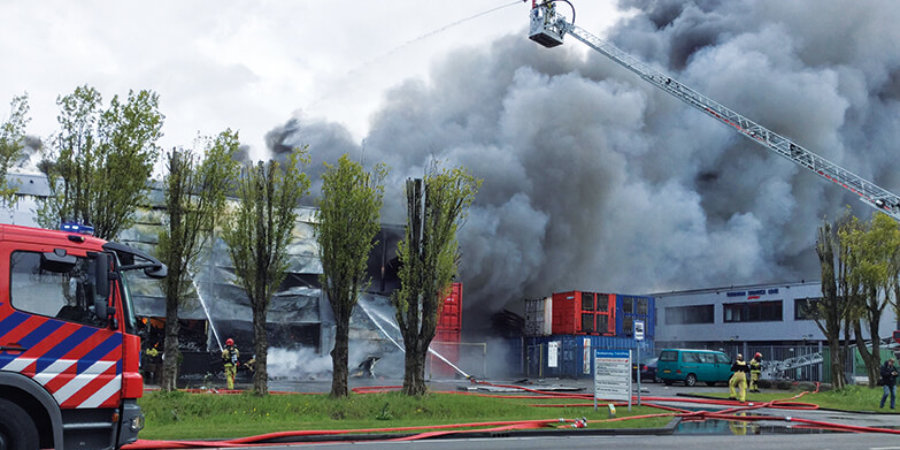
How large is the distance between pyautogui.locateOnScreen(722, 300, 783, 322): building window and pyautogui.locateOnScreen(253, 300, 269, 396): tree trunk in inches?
1687

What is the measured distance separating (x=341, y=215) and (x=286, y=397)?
4118 mm

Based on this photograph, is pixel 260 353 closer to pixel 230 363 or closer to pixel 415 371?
pixel 415 371

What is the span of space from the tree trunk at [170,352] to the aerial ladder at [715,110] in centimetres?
3648

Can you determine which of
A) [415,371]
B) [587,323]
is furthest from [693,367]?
[415,371]

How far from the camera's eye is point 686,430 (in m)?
14.4

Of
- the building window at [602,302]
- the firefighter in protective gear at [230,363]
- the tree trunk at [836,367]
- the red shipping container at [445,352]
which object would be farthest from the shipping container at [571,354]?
the firefighter in protective gear at [230,363]

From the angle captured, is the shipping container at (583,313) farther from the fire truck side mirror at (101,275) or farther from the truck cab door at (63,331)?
the fire truck side mirror at (101,275)

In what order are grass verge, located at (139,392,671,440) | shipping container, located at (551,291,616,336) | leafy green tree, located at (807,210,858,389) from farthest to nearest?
shipping container, located at (551,291,616,336), leafy green tree, located at (807,210,858,389), grass verge, located at (139,392,671,440)

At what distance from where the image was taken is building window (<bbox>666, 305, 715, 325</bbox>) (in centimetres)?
5659

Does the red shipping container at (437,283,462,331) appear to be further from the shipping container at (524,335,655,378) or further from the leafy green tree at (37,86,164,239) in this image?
the leafy green tree at (37,86,164,239)

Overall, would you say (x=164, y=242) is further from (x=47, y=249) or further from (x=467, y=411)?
(x=47, y=249)

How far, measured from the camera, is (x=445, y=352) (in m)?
35.8

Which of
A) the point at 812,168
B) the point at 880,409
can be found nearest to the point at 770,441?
the point at 880,409

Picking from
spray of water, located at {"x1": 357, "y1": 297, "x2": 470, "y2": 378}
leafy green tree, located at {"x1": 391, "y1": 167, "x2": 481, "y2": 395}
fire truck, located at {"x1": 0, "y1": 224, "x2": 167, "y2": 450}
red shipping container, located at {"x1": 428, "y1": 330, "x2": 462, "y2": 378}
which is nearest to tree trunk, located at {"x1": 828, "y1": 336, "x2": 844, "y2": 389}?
spray of water, located at {"x1": 357, "y1": 297, "x2": 470, "y2": 378}
